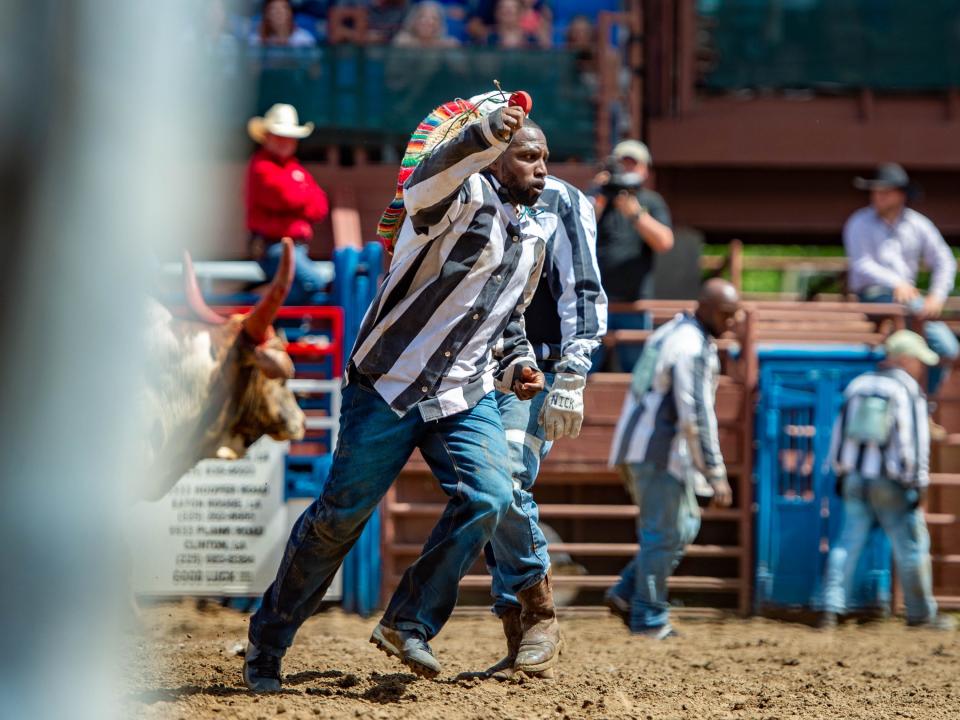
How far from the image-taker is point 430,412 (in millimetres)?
4113

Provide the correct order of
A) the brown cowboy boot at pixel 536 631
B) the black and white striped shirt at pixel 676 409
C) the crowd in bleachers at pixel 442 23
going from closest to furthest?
the brown cowboy boot at pixel 536 631
the black and white striped shirt at pixel 676 409
the crowd in bleachers at pixel 442 23

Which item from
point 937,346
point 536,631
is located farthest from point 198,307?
point 937,346

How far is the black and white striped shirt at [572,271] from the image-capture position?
4758 millimetres

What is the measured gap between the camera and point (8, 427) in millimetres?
1603

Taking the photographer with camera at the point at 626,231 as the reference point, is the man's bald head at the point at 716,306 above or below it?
below

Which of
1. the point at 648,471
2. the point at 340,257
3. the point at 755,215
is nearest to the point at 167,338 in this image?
the point at 340,257

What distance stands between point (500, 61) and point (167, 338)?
4449mm

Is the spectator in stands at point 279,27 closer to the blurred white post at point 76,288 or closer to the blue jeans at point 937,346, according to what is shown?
the blue jeans at point 937,346

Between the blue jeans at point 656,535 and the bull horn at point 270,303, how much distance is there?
2032 millimetres

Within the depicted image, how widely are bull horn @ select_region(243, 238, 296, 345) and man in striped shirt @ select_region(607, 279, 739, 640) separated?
1.93m

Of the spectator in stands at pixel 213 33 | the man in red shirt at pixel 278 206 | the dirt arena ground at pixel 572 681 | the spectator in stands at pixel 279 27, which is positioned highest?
the spectator in stands at pixel 279 27

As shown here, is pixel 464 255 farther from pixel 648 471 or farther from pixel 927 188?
Answer: pixel 927 188

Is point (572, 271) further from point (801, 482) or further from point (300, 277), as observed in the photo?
point (801, 482)

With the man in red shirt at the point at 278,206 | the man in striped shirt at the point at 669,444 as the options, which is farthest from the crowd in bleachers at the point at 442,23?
the man in striped shirt at the point at 669,444
